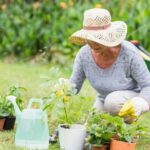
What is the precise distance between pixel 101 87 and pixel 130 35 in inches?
172

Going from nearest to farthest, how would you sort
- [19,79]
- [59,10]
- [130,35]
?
[19,79] < [130,35] < [59,10]

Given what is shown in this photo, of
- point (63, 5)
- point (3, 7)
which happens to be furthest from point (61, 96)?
point (3, 7)

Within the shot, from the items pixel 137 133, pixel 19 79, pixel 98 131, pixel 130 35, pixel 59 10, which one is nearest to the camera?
pixel 98 131

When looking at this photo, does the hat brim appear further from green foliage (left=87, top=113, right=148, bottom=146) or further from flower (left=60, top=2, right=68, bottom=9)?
flower (left=60, top=2, right=68, bottom=9)

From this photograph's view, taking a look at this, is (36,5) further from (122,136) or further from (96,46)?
(122,136)

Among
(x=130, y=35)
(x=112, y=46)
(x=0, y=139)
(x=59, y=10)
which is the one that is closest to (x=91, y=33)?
(x=112, y=46)

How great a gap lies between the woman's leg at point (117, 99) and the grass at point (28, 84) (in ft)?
0.51

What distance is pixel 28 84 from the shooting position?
739 cm

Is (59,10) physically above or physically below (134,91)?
above

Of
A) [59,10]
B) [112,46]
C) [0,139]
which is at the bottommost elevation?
[0,139]

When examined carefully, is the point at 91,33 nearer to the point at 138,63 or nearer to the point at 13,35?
the point at 138,63

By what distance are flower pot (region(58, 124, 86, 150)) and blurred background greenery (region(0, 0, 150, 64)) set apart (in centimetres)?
487

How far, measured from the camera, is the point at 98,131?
4.37 meters

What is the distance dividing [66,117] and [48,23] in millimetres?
5748
